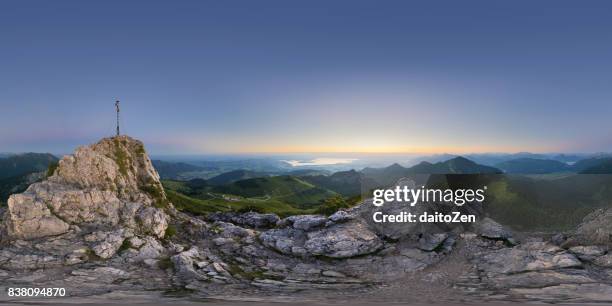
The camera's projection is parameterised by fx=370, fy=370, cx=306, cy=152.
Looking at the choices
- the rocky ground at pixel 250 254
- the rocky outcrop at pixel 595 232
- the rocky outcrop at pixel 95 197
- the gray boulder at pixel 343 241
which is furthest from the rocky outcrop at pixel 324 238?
the rocky outcrop at pixel 595 232

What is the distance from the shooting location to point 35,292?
36000mm

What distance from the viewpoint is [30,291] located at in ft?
119

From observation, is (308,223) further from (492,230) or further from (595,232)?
(595,232)

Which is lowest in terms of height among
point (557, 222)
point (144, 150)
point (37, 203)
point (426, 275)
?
point (426, 275)

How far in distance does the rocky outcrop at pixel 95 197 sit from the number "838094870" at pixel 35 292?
43.4 ft

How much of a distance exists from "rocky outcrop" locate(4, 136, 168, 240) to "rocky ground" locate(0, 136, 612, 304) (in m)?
0.16

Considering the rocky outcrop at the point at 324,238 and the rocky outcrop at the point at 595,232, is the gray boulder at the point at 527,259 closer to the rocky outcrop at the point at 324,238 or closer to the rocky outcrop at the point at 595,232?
the rocky outcrop at the point at 595,232

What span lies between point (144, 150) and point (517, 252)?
63.2 meters

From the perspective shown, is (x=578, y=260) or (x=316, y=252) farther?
(x=316, y=252)

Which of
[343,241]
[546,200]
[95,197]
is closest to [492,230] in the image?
[546,200]

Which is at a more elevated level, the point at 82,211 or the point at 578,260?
the point at 82,211

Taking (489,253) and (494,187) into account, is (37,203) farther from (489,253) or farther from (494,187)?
(494,187)

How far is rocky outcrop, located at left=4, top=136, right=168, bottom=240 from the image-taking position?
160ft

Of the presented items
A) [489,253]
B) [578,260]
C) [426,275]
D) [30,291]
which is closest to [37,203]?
[30,291]
